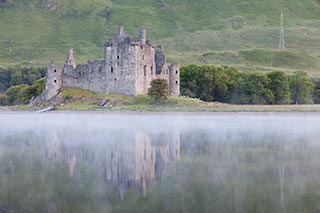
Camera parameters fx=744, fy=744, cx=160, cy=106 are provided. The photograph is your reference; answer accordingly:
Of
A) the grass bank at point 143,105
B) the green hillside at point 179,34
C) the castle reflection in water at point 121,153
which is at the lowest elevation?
the castle reflection in water at point 121,153

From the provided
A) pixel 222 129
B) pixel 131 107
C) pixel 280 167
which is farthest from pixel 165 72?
pixel 280 167

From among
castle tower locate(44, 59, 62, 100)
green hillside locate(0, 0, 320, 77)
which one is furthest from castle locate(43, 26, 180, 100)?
green hillside locate(0, 0, 320, 77)

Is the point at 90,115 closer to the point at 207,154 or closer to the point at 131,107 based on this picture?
the point at 131,107

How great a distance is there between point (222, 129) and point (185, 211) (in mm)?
34495

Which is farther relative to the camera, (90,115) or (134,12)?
(134,12)

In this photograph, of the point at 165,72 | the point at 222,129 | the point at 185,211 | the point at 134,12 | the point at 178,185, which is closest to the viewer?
the point at 185,211

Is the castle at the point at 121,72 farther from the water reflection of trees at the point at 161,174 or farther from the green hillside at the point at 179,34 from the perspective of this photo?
the green hillside at the point at 179,34

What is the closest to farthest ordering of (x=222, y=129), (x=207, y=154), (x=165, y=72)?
(x=207, y=154), (x=222, y=129), (x=165, y=72)

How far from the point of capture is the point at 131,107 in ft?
258

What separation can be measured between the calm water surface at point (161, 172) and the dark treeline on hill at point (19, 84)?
1762 inches

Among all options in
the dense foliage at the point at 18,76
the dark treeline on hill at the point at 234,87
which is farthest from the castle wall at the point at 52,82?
the dense foliage at the point at 18,76

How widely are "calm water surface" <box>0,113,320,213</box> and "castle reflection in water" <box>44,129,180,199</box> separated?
4cm

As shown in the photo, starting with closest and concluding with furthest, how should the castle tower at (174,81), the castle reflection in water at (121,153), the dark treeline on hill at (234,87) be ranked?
the castle reflection in water at (121,153)
the castle tower at (174,81)
the dark treeline on hill at (234,87)

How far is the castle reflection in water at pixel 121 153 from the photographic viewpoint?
27594 millimetres
